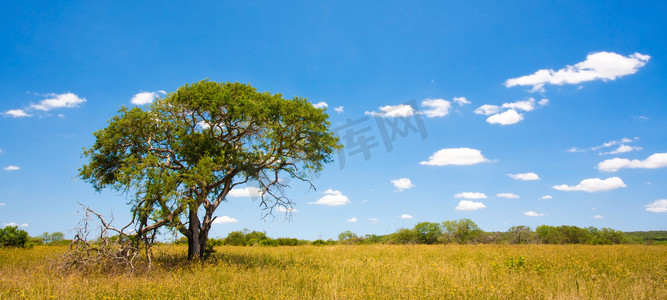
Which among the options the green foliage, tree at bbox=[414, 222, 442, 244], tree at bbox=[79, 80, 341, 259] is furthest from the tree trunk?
tree at bbox=[414, 222, 442, 244]

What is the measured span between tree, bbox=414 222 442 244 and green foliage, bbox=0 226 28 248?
137ft

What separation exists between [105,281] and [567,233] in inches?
2405

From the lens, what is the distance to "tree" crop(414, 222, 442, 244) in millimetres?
46094

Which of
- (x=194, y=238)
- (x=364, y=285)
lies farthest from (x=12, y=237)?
(x=364, y=285)

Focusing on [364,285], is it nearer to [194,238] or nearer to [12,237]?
[194,238]

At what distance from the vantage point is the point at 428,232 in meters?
46.2

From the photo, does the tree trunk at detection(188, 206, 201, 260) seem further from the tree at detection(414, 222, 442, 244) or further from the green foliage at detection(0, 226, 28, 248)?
the tree at detection(414, 222, 442, 244)

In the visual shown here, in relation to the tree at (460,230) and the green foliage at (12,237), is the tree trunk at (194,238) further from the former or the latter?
the tree at (460,230)

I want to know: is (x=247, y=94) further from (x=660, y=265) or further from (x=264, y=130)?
(x=660, y=265)

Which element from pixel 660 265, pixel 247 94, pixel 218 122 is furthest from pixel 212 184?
pixel 660 265

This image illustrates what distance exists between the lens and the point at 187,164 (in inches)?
579

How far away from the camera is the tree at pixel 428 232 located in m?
46.1

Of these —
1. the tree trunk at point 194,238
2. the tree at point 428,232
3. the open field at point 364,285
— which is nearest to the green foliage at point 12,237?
the open field at point 364,285

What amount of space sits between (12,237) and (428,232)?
4322 cm
